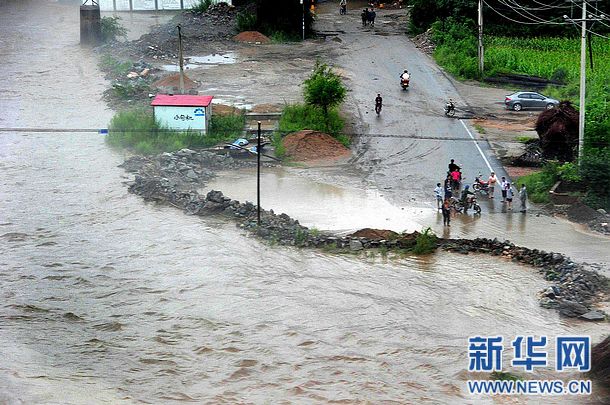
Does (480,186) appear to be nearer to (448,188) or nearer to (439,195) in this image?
(448,188)

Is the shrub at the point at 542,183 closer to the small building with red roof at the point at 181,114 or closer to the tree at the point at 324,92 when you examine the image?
the tree at the point at 324,92

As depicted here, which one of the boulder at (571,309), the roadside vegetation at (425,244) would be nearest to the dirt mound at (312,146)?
the roadside vegetation at (425,244)

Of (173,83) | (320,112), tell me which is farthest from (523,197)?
(173,83)

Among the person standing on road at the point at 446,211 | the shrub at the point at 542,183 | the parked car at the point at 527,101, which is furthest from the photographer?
the parked car at the point at 527,101

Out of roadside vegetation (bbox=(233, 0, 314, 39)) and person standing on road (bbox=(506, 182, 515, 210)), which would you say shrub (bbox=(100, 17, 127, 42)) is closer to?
roadside vegetation (bbox=(233, 0, 314, 39))

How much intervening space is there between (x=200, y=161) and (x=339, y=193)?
17.3 ft

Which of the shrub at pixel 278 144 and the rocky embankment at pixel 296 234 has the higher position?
the shrub at pixel 278 144

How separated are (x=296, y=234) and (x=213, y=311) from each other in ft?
14.9

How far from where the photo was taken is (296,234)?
25469 millimetres

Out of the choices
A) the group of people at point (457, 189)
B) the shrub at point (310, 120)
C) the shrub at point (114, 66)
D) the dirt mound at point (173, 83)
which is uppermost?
the shrub at point (114, 66)

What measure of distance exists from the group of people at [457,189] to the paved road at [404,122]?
89 cm

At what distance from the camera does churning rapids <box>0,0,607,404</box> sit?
18594 mm

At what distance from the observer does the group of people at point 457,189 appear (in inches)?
1044

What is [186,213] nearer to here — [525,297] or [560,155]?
[525,297]
